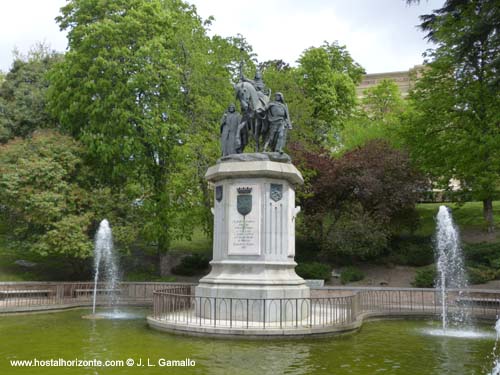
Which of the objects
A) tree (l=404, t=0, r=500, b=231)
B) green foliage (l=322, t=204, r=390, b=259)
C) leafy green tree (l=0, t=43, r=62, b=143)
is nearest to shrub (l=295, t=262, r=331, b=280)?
green foliage (l=322, t=204, r=390, b=259)

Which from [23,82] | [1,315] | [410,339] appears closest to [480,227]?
[410,339]

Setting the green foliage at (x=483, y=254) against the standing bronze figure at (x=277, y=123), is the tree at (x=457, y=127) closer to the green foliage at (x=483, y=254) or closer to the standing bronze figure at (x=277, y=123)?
the green foliage at (x=483, y=254)

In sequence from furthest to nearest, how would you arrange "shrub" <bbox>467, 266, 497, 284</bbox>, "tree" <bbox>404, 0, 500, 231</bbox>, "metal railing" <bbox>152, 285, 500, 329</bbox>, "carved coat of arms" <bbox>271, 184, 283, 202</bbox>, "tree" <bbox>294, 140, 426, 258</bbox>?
"tree" <bbox>294, 140, 426, 258</bbox>, "tree" <bbox>404, 0, 500, 231</bbox>, "shrub" <bbox>467, 266, 497, 284</bbox>, "carved coat of arms" <bbox>271, 184, 283, 202</bbox>, "metal railing" <bbox>152, 285, 500, 329</bbox>

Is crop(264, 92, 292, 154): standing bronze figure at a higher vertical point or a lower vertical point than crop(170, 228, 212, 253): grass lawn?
higher

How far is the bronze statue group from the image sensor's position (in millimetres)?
16734

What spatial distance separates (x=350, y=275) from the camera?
2909cm

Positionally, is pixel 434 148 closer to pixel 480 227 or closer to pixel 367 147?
pixel 367 147

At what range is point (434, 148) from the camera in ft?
106

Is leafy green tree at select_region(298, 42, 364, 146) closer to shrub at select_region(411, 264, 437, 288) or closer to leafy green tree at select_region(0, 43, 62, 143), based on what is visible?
shrub at select_region(411, 264, 437, 288)

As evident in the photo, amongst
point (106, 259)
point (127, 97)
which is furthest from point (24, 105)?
point (106, 259)

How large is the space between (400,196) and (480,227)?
25.5ft

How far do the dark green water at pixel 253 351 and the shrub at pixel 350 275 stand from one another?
46.2ft

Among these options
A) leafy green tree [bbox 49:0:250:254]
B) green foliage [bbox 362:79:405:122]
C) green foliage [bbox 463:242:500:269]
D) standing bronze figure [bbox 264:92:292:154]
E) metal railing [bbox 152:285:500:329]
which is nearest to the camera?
metal railing [bbox 152:285:500:329]

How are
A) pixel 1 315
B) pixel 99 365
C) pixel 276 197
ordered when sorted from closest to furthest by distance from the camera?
pixel 99 365 → pixel 276 197 → pixel 1 315
